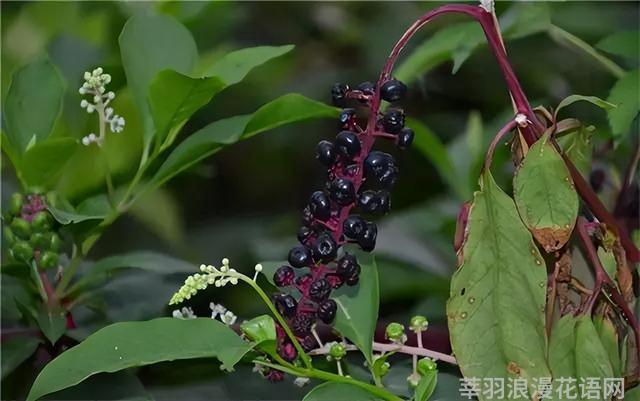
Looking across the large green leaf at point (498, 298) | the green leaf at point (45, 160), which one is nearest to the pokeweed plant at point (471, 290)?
the large green leaf at point (498, 298)

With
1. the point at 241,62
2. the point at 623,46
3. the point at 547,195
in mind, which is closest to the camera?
the point at 547,195

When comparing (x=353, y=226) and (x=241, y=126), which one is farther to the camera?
(x=241, y=126)

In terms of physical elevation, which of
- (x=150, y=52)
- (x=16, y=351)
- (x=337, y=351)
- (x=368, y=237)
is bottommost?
(x=16, y=351)

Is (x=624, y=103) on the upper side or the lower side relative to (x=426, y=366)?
upper

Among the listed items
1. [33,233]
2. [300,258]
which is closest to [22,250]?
[33,233]

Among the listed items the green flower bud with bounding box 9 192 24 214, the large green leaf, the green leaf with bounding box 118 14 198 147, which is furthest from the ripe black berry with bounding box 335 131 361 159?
the green flower bud with bounding box 9 192 24 214

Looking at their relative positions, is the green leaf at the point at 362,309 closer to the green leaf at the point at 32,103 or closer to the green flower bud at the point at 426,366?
the green flower bud at the point at 426,366

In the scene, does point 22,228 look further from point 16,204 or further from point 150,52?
point 150,52
